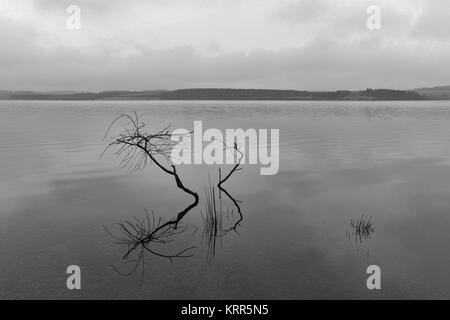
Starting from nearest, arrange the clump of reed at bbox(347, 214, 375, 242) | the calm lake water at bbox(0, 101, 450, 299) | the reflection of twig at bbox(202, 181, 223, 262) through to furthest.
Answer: the calm lake water at bbox(0, 101, 450, 299) < the reflection of twig at bbox(202, 181, 223, 262) < the clump of reed at bbox(347, 214, 375, 242)

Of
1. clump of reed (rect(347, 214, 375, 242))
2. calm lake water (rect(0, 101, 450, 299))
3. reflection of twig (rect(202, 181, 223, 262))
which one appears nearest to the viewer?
calm lake water (rect(0, 101, 450, 299))

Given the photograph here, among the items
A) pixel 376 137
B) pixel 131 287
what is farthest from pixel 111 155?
pixel 376 137

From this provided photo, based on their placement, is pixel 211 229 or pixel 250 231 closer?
pixel 250 231

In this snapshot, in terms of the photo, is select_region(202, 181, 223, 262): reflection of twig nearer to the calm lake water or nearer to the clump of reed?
the calm lake water

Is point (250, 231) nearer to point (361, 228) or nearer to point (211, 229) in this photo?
point (211, 229)

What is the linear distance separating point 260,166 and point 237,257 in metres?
16.4

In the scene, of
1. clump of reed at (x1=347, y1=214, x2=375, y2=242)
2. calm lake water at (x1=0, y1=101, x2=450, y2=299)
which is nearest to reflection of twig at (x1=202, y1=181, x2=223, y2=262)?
calm lake water at (x1=0, y1=101, x2=450, y2=299)

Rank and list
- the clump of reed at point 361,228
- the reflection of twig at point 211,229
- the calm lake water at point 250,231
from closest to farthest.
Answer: the calm lake water at point 250,231 → the reflection of twig at point 211,229 → the clump of reed at point 361,228

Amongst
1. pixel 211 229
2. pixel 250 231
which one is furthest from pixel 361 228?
pixel 211 229

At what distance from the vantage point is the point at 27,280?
9.66 m

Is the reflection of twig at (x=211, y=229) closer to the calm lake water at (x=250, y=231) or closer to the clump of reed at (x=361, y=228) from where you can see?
the calm lake water at (x=250, y=231)

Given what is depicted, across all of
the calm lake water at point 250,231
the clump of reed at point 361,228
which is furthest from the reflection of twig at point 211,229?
the clump of reed at point 361,228

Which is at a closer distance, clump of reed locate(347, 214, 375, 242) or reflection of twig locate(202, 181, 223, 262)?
reflection of twig locate(202, 181, 223, 262)
